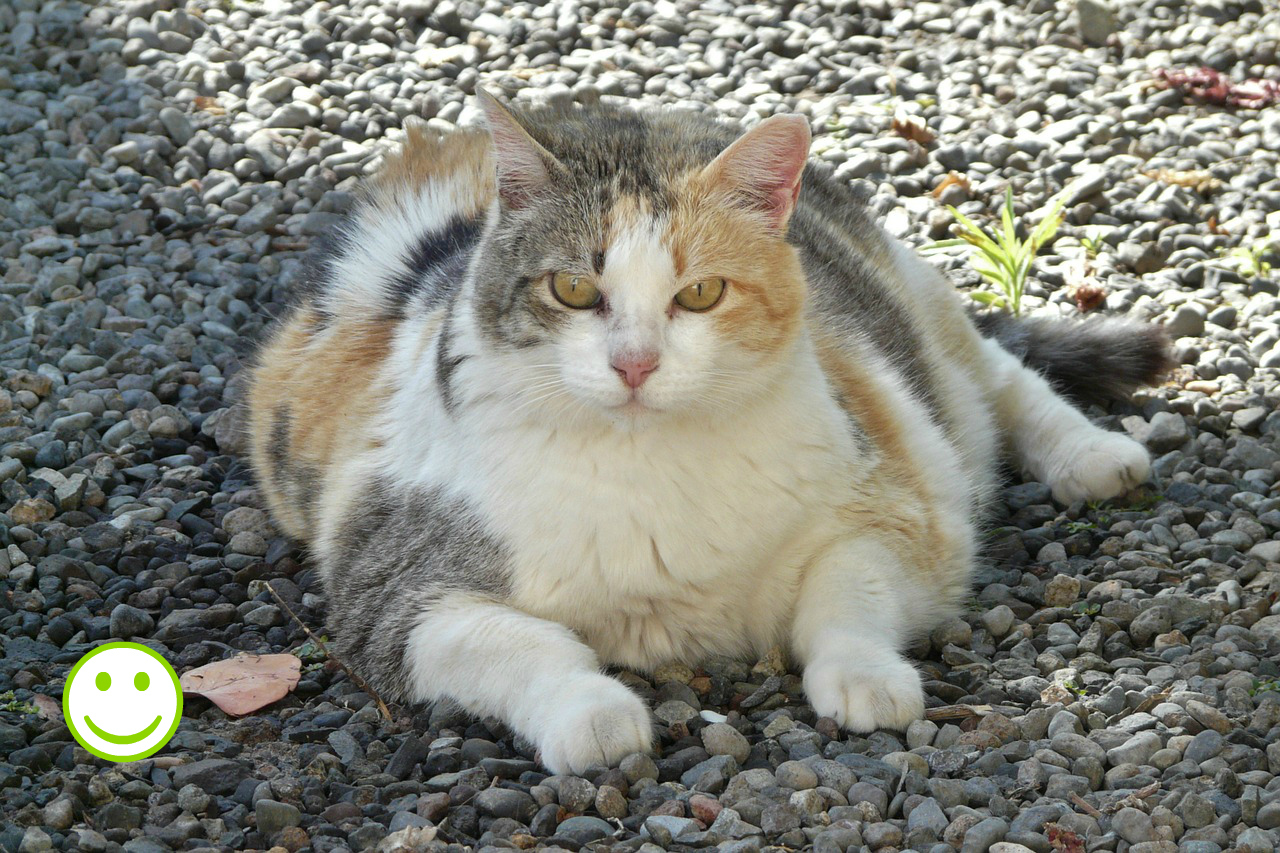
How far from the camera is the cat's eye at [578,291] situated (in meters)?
2.92

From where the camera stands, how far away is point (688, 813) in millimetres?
2766

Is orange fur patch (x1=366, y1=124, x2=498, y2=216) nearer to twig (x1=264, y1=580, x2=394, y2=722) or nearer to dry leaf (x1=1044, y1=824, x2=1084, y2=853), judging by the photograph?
twig (x1=264, y1=580, x2=394, y2=722)

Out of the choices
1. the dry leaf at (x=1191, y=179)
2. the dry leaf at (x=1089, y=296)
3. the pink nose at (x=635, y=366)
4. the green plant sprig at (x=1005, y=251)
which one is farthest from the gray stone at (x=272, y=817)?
the dry leaf at (x=1191, y=179)

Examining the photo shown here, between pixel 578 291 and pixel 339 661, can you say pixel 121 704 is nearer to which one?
pixel 339 661

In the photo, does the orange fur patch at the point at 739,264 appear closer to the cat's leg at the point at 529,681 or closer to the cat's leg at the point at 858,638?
the cat's leg at the point at 858,638

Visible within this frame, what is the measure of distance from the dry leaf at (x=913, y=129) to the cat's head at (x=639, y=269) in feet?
10.5

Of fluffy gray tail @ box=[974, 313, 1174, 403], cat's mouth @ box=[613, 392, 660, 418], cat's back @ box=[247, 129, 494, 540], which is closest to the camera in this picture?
cat's mouth @ box=[613, 392, 660, 418]

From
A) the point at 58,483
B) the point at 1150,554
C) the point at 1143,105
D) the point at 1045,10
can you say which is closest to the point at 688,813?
the point at 1150,554

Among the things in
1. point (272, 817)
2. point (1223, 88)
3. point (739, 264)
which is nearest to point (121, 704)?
point (272, 817)

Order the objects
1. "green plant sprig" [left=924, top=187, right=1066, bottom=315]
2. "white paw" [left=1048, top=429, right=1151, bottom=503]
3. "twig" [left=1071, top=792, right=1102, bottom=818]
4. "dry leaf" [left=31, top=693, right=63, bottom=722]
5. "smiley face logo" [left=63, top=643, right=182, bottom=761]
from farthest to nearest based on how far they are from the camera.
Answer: "green plant sprig" [left=924, top=187, right=1066, bottom=315]
"white paw" [left=1048, top=429, right=1151, bottom=503]
"dry leaf" [left=31, top=693, right=63, bottom=722]
"smiley face logo" [left=63, top=643, right=182, bottom=761]
"twig" [left=1071, top=792, right=1102, bottom=818]

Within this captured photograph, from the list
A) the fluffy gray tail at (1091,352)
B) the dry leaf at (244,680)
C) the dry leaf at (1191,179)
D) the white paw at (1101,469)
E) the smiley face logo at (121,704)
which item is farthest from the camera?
the dry leaf at (1191,179)

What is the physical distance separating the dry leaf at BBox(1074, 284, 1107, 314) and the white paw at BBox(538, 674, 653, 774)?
3093 millimetres

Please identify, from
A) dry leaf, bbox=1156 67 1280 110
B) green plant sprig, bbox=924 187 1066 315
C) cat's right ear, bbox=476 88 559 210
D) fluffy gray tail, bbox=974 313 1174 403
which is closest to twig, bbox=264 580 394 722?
cat's right ear, bbox=476 88 559 210

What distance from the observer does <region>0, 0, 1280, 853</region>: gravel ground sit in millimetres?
2795
